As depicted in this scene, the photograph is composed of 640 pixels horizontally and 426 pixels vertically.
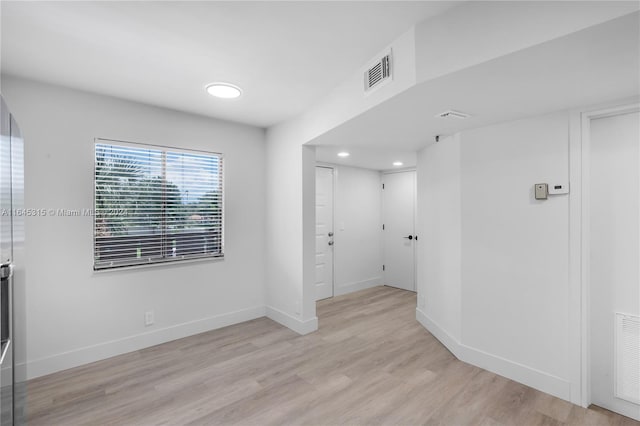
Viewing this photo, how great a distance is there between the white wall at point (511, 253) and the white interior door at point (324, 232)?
2244 mm

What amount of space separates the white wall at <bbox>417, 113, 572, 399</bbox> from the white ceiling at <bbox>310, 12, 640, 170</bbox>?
0.87ft

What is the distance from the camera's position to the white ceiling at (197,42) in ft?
5.68

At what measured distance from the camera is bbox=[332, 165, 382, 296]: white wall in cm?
526

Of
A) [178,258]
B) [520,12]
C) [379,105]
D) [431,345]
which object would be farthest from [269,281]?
[520,12]

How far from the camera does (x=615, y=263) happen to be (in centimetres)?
219

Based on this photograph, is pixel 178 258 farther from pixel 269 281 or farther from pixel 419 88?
pixel 419 88

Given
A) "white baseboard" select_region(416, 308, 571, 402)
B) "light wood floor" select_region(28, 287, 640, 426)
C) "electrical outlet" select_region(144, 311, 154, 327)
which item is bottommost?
"light wood floor" select_region(28, 287, 640, 426)

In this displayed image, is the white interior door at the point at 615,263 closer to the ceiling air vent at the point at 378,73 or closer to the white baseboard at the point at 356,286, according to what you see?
the ceiling air vent at the point at 378,73

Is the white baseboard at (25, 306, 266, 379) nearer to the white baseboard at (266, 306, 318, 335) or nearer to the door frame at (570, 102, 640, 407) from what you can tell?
the white baseboard at (266, 306, 318, 335)

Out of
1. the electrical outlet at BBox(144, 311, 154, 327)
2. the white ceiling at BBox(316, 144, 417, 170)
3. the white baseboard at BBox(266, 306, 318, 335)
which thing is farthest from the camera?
the white ceiling at BBox(316, 144, 417, 170)

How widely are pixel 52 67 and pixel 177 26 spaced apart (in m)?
1.35

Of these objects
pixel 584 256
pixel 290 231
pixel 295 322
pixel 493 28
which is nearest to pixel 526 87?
pixel 493 28

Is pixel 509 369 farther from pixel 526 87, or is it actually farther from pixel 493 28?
Result: pixel 493 28

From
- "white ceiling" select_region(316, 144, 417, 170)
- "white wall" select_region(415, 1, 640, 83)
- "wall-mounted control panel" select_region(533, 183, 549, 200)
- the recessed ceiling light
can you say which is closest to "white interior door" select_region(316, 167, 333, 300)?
"white ceiling" select_region(316, 144, 417, 170)
